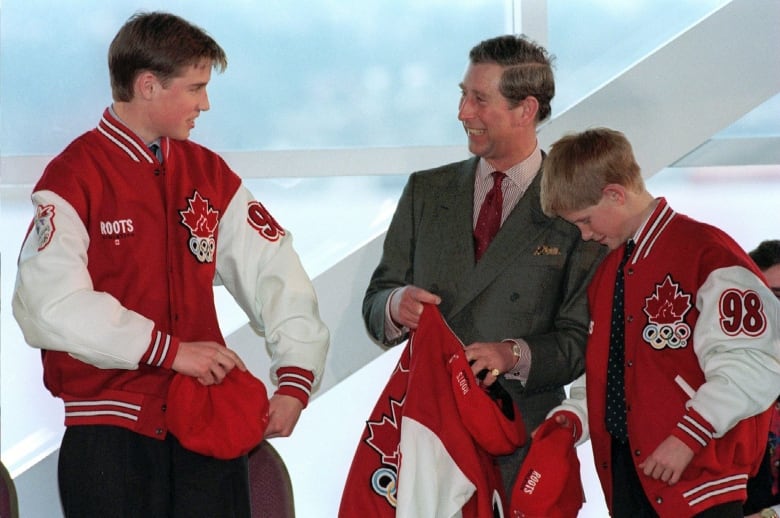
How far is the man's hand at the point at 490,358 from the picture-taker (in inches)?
123

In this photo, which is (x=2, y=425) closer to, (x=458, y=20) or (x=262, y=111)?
(x=262, y=111)

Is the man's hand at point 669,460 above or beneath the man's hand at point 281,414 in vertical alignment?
beneath

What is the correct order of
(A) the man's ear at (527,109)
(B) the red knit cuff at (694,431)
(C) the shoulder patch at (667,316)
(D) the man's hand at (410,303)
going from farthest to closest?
1. (A) the man's ear at (527,109)
2. (D) the man's hand at (410,303)
3. (C) the shoulder patch at (667,316)
4. (B) the red knit cuff at (694,431)

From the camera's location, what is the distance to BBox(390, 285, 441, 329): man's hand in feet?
10.4

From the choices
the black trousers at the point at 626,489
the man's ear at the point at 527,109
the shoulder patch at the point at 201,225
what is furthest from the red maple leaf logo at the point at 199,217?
the black trousers at the point at 626,489

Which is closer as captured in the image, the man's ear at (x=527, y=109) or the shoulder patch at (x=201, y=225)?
the shoulder patch at (x=201, y=225)

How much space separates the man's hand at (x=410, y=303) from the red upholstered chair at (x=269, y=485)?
1.73 ft

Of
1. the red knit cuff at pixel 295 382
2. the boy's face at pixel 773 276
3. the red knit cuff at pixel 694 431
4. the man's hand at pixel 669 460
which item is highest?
the boy's face at pixel 773 276

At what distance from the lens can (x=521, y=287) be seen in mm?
3332

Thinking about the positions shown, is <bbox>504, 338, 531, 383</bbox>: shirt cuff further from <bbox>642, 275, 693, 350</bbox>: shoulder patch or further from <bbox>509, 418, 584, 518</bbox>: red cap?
<bbox>642, 275, 693, 350</bbox>: shoulder patch

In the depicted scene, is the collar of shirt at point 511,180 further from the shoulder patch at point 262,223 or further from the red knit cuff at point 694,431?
the red knit cuff at point 694,431

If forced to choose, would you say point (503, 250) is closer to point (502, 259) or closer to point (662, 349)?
point (502, 259)

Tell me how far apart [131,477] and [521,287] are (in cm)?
125

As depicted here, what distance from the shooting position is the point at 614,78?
4.19 metres
